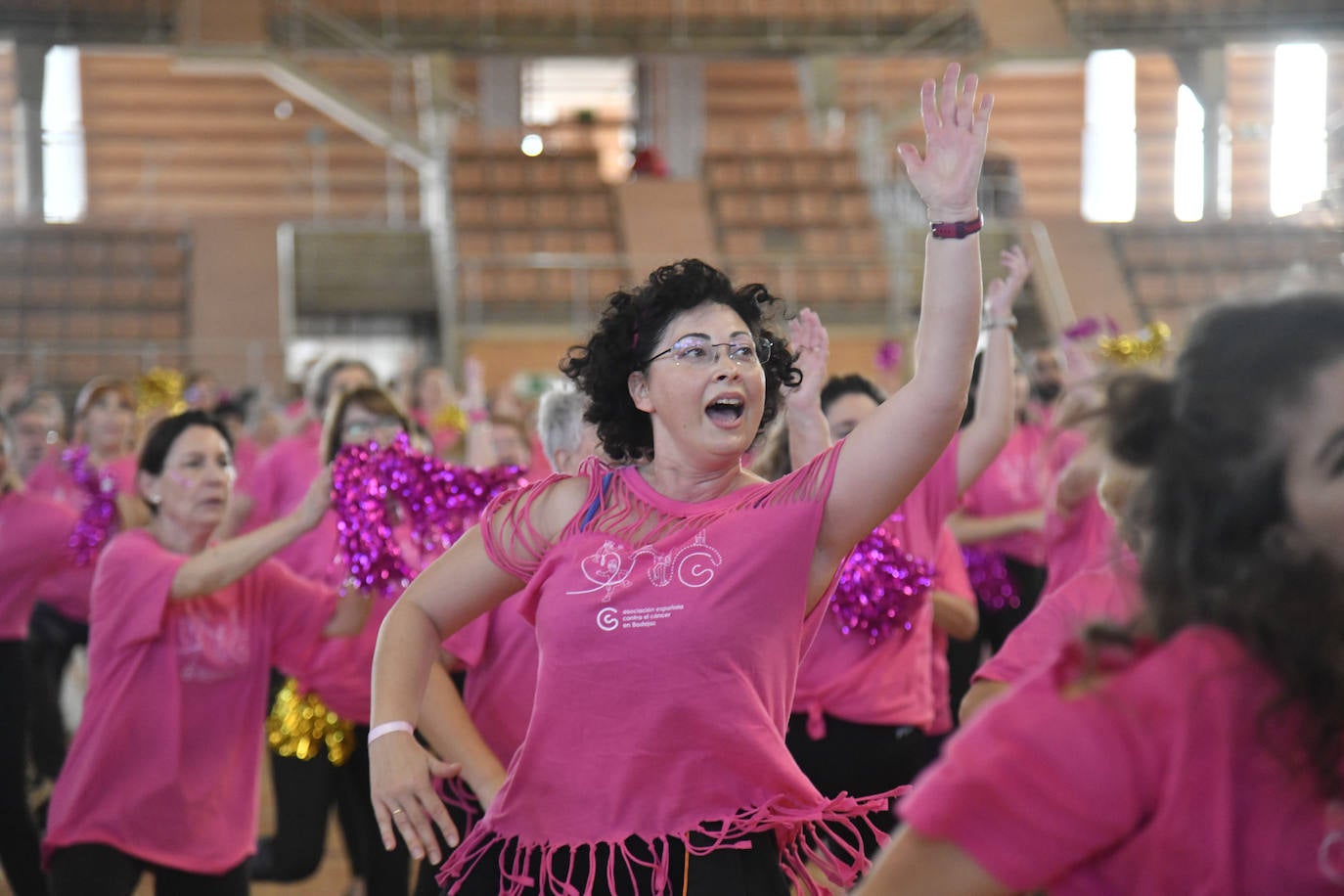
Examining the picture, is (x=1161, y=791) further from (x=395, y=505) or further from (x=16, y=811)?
(x=16, y=811)

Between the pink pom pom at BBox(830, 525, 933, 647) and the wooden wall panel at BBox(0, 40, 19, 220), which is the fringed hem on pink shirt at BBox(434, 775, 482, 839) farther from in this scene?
the wooden wall panel at BBox(0, 40, 19, 220)

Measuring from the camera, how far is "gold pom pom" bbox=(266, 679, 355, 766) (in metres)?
4.43

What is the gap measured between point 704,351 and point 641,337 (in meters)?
0.14

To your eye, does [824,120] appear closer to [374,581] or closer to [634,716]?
[374,581]

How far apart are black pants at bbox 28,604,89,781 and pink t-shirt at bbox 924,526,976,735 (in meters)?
3.29

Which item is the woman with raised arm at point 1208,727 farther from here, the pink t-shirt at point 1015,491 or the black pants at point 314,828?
the pink t-shirt at point 1015,491

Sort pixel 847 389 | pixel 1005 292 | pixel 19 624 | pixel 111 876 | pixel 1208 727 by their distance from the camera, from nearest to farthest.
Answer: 1. pixel 1208 727
2. pixel 111 876
3. pixel 1005 292
4. pixel 847 389
5. pixel 19 624

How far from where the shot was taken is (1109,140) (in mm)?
16469

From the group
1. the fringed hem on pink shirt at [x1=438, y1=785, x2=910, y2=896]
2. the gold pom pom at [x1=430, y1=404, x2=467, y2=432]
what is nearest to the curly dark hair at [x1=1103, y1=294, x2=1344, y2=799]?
the fringed hem on pink shirt at [x1=438, y1=785, x2=910, y2=896]

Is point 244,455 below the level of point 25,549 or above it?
above

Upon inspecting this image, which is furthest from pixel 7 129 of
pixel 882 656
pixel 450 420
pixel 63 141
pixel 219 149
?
pixel 882 656

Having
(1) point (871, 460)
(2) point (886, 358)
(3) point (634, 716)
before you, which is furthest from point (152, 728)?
(2) point (886, 358)

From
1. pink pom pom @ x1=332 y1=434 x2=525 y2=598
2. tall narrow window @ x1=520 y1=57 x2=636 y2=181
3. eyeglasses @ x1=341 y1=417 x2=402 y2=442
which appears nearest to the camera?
pink pom pom @ x1=332 y1=434 x2=525 y2=598

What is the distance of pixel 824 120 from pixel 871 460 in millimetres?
15381
